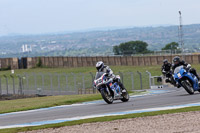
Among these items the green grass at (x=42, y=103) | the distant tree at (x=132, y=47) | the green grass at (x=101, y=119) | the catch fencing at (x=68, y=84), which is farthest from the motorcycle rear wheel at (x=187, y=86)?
the distant tree at (x=132, y=47)

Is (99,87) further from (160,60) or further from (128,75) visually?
(160,60)

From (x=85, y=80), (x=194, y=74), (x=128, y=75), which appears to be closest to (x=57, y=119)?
(x=194, y=74)

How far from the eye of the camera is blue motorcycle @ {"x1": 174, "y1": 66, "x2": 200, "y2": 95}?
20.5m

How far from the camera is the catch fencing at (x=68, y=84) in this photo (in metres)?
38.1

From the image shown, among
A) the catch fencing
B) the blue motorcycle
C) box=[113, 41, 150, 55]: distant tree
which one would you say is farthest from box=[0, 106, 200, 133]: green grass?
box=[113, 41, 150, 55]: distant tree

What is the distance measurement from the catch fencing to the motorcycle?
16136mm

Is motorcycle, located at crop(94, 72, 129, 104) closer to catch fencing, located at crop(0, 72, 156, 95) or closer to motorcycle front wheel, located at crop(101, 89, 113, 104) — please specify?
motorcycle front wheel, located at crop(101, 89, 113, 104)

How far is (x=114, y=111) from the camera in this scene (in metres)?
16.7

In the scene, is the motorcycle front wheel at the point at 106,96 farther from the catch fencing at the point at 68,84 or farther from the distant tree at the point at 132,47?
the distant tree at the point at 132,47

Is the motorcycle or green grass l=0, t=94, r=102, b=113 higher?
the motorcycle

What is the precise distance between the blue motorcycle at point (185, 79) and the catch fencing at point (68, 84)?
608 inches

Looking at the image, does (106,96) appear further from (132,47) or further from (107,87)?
(132,47)

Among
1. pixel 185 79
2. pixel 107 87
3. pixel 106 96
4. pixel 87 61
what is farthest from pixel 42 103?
pixel 87 61

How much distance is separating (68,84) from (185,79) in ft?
80.5
